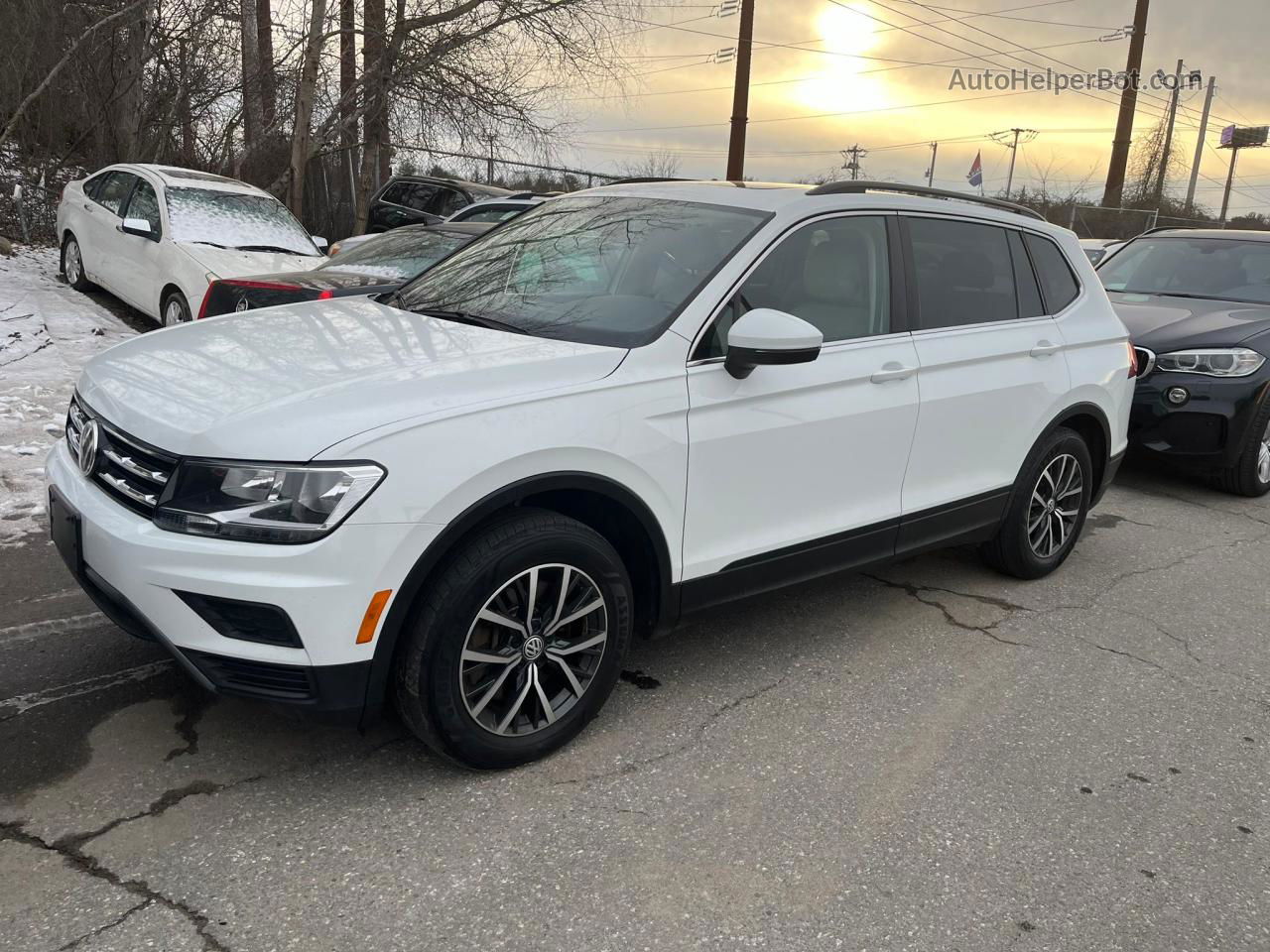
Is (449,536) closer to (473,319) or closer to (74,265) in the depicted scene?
(473,319)

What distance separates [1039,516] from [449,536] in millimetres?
3266

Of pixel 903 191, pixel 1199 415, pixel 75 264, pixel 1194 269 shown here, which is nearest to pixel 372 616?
pixel 903 191

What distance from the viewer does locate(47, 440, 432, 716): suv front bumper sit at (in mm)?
2510

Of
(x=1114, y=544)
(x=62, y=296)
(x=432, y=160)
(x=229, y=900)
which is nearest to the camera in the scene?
Result: (x=229, y=900)

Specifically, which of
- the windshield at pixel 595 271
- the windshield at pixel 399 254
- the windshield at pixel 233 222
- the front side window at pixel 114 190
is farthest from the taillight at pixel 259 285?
the front side window at pixel 114 190

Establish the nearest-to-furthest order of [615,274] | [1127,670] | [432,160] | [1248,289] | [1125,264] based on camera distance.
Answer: [615,274]
[1127,670]
[1248,289]
[1125,264]
[432,160]

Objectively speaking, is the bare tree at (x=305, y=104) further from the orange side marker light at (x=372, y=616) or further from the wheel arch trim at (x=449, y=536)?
the orange side marker light at (x=372, y=616)

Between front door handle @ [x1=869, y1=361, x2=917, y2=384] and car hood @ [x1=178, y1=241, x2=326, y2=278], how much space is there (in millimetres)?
6022

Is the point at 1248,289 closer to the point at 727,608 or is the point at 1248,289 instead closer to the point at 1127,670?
the point at 1127,670

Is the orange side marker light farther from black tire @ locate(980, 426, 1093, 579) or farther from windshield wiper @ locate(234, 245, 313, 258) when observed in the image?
windshield wiper @ locate(234, 245, 313, 258)

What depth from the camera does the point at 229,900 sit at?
7.92 ft

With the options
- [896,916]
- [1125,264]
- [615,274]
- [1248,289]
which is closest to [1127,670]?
[896,916]

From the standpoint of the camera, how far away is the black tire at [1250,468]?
6672mm

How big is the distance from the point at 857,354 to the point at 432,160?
42.0 ft
